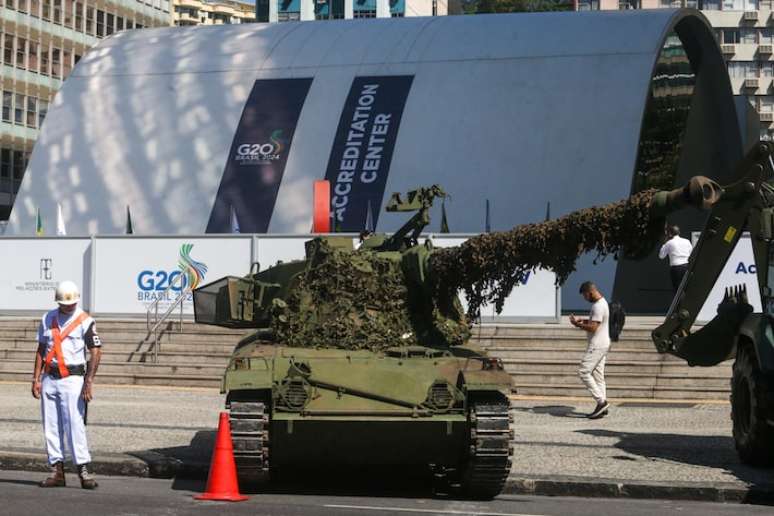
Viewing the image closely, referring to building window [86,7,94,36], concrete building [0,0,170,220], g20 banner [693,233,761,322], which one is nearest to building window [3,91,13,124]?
concrete building [0,0,170,220]

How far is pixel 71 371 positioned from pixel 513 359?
1146 centimetres

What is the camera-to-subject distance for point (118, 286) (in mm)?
25219

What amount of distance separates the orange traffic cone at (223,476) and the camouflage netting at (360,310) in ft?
5.75

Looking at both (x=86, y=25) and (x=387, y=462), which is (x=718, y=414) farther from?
(x=86, y=25)

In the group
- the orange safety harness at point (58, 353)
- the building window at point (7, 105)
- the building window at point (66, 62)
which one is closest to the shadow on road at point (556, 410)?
the orange safety harness at point (58, 353)

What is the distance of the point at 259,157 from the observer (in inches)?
1598

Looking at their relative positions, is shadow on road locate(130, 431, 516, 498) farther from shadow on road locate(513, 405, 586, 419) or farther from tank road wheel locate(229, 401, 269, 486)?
shadow on road locate(513, 405, 586, 419)

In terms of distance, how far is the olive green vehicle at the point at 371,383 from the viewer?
1154 cm

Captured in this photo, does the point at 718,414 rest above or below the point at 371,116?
below

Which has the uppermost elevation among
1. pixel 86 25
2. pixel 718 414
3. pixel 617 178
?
pixel 86 25

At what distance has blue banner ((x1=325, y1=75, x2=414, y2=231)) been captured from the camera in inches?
1524

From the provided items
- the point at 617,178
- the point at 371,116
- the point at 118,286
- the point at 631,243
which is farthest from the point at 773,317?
the point at 371,116

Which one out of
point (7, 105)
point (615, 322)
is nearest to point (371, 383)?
point (615, 322)

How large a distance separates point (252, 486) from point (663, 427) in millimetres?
6735
